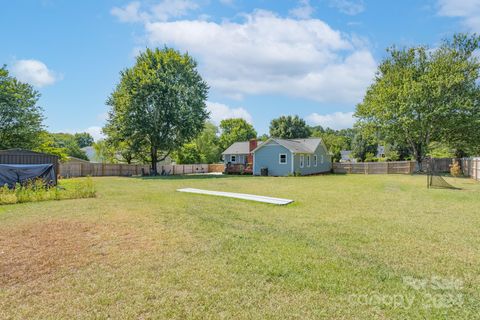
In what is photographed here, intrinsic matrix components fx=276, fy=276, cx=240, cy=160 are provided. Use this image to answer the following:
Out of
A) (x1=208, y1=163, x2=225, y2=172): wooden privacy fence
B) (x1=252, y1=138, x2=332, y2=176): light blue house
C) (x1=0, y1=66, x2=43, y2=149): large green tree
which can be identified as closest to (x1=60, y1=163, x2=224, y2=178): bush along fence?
(x1=208, y1=163, x2=225, y2=172): wooden privacy fence

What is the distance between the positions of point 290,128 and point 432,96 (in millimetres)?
23493

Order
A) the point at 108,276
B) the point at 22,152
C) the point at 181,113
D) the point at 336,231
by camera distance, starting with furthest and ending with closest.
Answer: the point at 181,113, the point at 22,152, the point at 336,231, the point at 108,276

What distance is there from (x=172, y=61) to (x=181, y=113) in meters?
5.43

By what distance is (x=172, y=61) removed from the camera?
89.3ft

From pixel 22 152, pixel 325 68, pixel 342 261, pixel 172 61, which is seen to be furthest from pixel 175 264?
pixel 172 61

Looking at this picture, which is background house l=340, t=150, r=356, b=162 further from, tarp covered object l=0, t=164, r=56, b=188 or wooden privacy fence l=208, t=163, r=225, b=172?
tarp covered object l=0, t=164, r=56, b=188

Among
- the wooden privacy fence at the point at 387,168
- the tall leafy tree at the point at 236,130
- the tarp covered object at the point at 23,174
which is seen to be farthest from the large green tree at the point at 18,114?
the tall leafy tree at the point at 236,130

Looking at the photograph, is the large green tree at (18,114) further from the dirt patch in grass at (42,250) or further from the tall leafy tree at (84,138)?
the tall leafy tree at (84,138)

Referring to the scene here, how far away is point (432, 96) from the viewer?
23844 mm

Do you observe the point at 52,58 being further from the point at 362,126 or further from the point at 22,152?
the point at 362,126

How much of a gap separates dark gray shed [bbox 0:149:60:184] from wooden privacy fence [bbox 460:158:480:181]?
1009 inches

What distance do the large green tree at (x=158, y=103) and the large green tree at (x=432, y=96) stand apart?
18259 mm

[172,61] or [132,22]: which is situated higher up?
[172,61]

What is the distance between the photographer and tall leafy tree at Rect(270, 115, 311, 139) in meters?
45.9
